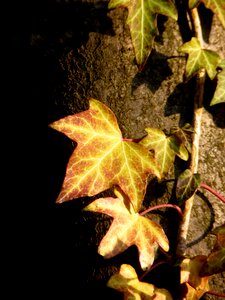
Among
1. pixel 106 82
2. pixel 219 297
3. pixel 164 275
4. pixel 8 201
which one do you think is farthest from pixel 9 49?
pixel 219 297

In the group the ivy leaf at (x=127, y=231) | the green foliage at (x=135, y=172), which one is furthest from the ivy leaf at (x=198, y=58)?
the ivy leaf at (x=127, y=231)

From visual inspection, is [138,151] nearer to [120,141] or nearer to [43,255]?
[120,141]

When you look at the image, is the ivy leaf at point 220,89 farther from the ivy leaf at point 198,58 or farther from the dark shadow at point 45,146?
the dark shadow at point 45,146

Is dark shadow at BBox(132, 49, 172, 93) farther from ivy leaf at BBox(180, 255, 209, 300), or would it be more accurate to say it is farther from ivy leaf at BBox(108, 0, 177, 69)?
ivy leaf at BBox(180, 255, 209, 300)

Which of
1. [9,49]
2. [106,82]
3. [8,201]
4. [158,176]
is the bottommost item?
[8,201]

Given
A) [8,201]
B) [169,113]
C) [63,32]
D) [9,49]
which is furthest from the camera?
[8,201]

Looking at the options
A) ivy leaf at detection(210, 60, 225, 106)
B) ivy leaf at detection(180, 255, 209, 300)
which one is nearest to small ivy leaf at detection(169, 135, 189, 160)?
ivy leaf at detection(210, 60, 225, 106)
